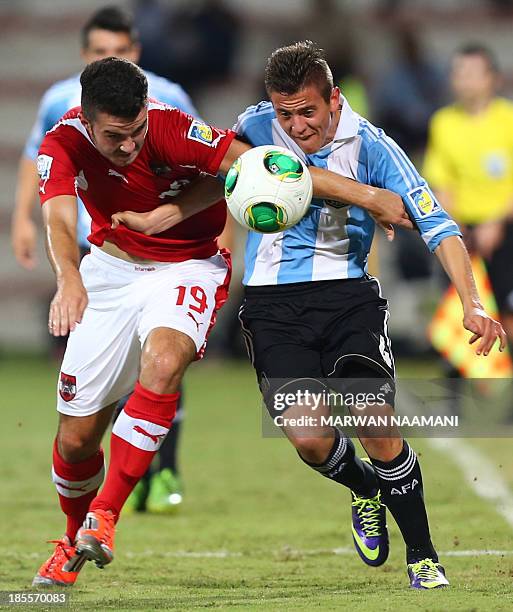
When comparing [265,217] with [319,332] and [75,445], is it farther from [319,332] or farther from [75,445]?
[75,445]

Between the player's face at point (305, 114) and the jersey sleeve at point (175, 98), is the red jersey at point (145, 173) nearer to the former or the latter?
the player's face at point (305, 114)

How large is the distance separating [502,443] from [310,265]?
15.5 feet

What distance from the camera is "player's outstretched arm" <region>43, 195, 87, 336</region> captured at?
5.13m

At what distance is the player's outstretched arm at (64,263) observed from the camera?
5129mm

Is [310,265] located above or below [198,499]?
above

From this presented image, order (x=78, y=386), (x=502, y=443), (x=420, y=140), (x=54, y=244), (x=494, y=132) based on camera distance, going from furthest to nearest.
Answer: (x=420, y=140), (x=494, y=132), (x=502, y=443), (x=78, y=386), (x=54, y=244)

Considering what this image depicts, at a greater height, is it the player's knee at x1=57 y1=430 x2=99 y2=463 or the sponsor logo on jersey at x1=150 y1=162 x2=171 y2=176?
the sponsor logo on jersey at x1=150 y1=162 x2=171 y2=176

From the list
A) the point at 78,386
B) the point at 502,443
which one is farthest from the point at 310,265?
the point at 502,443

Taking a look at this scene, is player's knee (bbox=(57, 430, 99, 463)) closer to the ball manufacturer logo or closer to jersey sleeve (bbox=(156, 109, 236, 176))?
jersey sleeve (bbox=(156, 109, 236, 176))

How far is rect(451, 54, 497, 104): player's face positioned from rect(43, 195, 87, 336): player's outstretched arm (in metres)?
6.05

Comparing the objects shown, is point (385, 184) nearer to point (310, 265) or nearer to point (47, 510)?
point (310, 265)

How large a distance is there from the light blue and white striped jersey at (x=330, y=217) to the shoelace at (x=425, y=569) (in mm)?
1228

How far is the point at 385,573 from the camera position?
6000mm

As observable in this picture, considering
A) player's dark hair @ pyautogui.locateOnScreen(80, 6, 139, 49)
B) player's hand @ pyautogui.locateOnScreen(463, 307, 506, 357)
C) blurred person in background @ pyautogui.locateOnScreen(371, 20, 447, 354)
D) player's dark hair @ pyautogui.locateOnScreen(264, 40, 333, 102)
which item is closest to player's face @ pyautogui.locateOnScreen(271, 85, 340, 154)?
player's dark hair @ pyautogui.locateOnScreen(264, 40, 333, 102)
